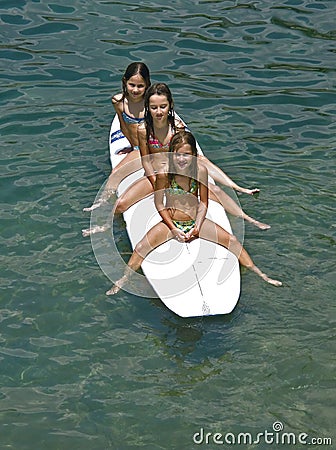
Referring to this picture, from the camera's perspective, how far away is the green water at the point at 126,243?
541 centimetres

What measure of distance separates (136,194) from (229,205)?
2.77ft

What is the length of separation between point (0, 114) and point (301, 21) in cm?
482

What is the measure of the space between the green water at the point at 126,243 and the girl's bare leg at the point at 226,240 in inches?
4.8

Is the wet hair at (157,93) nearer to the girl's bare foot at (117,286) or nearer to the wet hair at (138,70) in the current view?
the wet hair at (138,70)

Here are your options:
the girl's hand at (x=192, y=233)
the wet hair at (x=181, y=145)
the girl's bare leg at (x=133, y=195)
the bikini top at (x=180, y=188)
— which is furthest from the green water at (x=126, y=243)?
the wet hair at (x=181, y=145)

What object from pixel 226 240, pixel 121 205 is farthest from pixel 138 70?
pixel 226 240

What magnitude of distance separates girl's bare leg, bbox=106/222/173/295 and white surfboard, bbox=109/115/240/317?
0.16 feet

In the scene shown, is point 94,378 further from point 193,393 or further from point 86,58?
point 86,58

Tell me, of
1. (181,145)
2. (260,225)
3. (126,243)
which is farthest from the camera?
(260,225)

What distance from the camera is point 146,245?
6.65 m

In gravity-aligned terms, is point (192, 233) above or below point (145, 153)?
below

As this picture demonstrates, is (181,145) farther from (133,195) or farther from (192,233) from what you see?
(133,195)

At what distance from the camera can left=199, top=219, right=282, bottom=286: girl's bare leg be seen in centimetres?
666

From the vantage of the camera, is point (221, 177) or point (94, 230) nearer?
point (94, 230)
